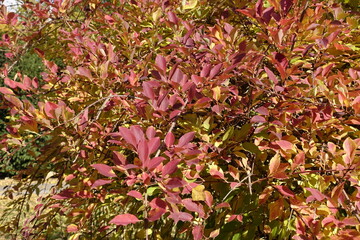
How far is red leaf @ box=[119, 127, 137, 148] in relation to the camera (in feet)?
3.05

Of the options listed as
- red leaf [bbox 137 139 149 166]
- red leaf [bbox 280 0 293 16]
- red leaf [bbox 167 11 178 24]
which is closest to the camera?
red leaf [bbox 137 139 149 166]

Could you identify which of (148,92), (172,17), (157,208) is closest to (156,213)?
(157,208)

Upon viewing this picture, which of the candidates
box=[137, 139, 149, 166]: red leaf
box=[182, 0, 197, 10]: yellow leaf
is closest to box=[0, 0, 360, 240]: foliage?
box=[137, 139, 149, 166]: red leaf

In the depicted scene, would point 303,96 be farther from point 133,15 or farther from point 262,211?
point 133,15

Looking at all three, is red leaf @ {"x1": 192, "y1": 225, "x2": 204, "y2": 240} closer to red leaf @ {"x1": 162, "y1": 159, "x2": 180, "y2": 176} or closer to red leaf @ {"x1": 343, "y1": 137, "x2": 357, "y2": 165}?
red leaf @ {"x1": 162, "y1": 159, "x2": 180, "y2": 176}

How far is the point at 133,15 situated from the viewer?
7.29ft

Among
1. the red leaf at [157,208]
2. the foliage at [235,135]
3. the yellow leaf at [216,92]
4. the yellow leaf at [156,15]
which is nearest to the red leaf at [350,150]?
the foliage at [235,135]

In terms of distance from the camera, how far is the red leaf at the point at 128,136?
3.05 ft

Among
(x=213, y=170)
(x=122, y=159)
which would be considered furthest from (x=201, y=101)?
(x=122, y=159)

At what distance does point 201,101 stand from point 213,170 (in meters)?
0.26

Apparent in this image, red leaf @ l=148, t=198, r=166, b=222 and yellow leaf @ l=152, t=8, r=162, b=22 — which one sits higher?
yellow leaf @ l=152, t=8, r=162, b=22

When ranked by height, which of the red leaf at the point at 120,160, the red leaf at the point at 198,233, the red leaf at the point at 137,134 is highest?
the red leaf at the point at 137,134

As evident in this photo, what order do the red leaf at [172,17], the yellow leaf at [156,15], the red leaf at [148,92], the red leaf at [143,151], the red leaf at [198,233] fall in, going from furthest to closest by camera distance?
1. the yellow leaf at [156,15]
2. the red leaf at [172,17]
3. the red leaf at [148,92]
4. the red leaf at [198,233]
5. the red leaf at [143,151]

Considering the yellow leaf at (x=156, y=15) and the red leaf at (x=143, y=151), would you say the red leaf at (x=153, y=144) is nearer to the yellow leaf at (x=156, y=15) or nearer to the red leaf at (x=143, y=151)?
the red leaf at (x=143, y=151)
